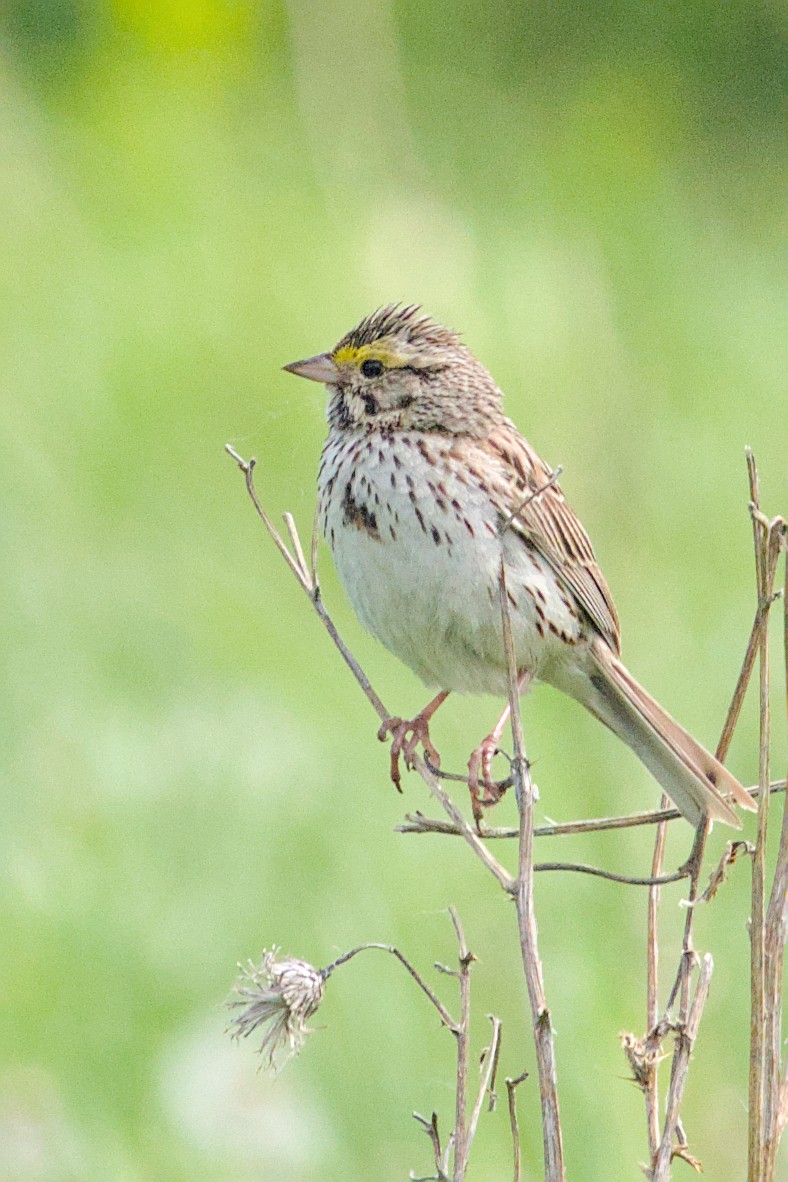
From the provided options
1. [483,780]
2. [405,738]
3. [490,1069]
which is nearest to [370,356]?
[405,738]

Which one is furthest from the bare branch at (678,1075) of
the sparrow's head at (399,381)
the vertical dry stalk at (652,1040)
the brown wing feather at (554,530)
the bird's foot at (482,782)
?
the sparrow's head at (399,381)

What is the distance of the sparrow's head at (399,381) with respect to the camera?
2.86m

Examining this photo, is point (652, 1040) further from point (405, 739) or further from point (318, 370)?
point (318, 370)

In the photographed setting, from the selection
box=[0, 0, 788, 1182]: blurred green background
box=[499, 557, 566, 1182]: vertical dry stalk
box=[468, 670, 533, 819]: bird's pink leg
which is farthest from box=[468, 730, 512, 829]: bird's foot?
box=[0, 0, 788, 1182]: blurred green background

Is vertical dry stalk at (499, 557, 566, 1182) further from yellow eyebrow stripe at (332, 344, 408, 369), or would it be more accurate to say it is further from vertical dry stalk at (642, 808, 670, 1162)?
yellow eyebrow stripe at (332, 344, 408, 369)

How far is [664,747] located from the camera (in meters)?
2.59

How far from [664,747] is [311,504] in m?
1.82

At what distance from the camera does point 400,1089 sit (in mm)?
3348

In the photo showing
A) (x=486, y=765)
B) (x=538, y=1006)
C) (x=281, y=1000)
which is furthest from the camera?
(x=486, y=765)

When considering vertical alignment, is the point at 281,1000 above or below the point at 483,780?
below

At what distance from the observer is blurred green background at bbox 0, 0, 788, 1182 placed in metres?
3.40

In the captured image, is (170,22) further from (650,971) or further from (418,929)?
(650,971)

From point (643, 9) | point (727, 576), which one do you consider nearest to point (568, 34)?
point (643, 9)

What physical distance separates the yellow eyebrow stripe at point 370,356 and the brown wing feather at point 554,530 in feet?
0.61
